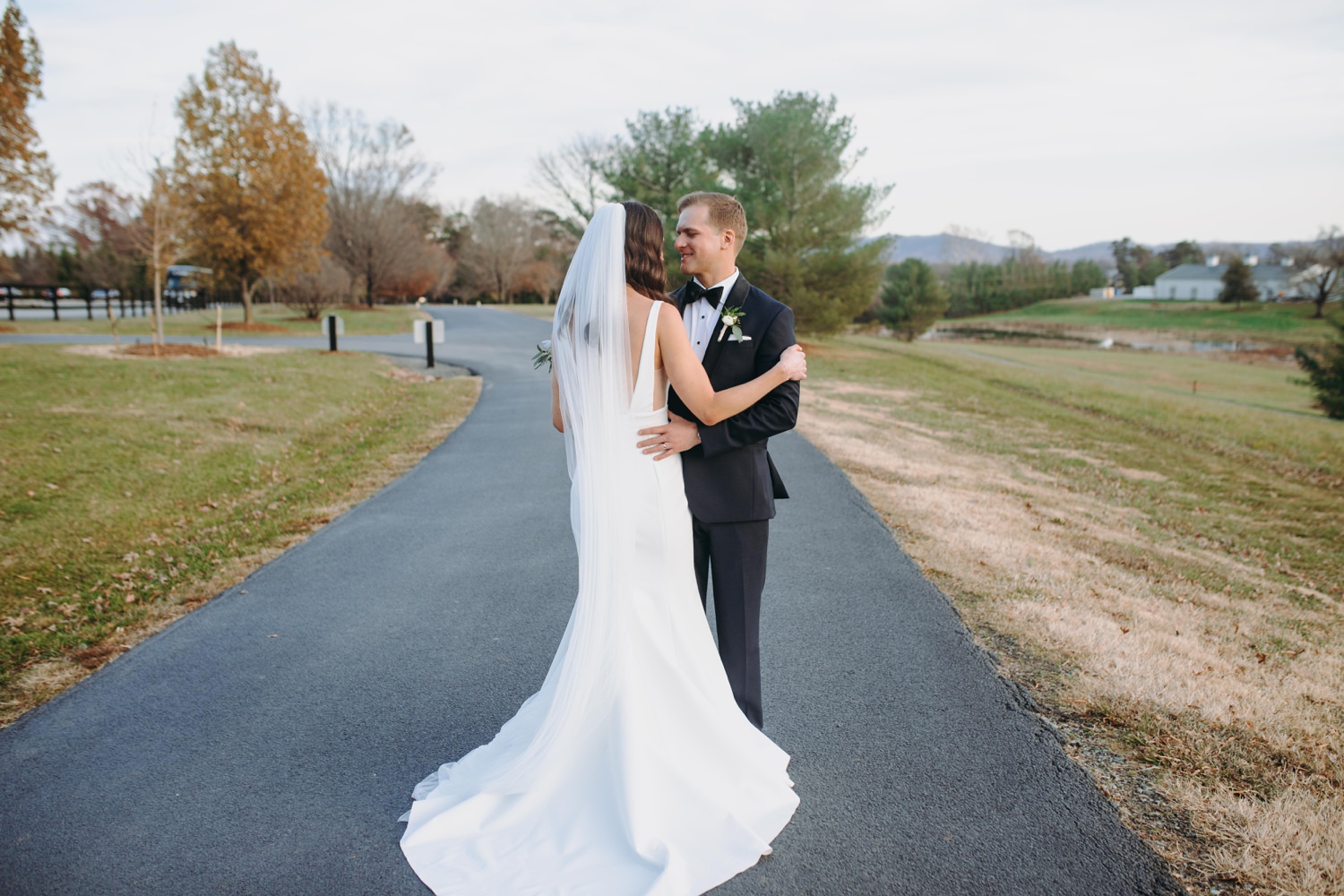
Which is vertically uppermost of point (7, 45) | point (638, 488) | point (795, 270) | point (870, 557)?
point (7, 45)

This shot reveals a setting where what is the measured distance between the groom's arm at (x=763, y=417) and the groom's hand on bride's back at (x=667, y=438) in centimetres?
6

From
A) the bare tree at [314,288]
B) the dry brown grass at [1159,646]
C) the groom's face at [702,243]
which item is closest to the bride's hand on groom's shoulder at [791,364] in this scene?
the groom's face at [702,243]

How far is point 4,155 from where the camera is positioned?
16344 mm

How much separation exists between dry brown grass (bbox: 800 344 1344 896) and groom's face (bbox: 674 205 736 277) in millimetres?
2628

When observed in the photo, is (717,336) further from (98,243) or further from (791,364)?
(98,243)

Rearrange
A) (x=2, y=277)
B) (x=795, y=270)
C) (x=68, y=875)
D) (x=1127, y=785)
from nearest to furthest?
(x=68, y=875), (x=1127, y=785), (x=795, y=270), (x=2, y=277)

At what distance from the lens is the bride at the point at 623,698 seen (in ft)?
8.80

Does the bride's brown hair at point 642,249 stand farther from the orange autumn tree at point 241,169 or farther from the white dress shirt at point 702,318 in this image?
the orange autumn tree at point 241,169

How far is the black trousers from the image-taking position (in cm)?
310

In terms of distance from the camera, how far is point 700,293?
305 cm

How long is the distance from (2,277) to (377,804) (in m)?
65.8

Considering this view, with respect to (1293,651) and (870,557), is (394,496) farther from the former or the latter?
(1293,651)

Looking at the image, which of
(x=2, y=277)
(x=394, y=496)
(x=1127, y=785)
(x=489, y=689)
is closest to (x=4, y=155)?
(x=394, y=496)

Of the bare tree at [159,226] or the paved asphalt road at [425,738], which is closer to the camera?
the paved asphalt road at [425,738]
